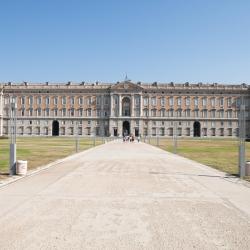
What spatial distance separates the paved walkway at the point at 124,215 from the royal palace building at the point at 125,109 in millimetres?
111910

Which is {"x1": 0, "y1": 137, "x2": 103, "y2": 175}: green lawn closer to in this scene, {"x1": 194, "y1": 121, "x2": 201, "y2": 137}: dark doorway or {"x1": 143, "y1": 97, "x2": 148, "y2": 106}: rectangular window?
{"x1": 143, "y1": 97, "x2": 148, "y2": 106}: rectangular window

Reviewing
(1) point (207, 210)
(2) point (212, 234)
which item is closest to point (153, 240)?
(2) point (212, 234)

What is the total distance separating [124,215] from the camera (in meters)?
8.79

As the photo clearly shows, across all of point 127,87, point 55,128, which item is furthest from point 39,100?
point 127,87

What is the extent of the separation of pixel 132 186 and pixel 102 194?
1983 mm

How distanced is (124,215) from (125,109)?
11875cm

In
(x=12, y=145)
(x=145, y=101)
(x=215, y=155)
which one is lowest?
(x=215, y=155)

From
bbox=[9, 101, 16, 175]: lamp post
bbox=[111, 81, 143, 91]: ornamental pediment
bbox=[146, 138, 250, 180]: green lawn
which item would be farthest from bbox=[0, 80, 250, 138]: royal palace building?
bbox=[9, 101, 16, 175]: lamp post

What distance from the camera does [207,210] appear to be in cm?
946

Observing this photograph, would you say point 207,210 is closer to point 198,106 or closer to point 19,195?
point 19,195

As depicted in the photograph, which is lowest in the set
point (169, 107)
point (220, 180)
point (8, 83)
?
point (220, 180)

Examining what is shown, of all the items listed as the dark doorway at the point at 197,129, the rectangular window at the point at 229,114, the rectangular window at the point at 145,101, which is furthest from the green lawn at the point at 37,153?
the rectangular window at the point at 229,114

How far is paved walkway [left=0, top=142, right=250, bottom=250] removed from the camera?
6770 mm

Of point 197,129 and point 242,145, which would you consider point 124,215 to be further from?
point 197,129
